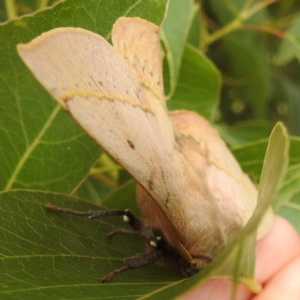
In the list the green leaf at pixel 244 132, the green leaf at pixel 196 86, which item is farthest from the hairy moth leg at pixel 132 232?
the green leaf at pixel 244 132

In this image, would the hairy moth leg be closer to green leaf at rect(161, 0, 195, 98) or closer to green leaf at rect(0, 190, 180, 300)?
green leaf at rect(0, 190, 180, 300)

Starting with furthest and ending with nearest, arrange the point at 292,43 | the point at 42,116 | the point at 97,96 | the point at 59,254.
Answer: the point at 292,43 < the point at 42,116 < the point at 59,254 < the point at 97,96

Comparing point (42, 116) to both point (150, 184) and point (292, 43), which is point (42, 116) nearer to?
point (150, 184)

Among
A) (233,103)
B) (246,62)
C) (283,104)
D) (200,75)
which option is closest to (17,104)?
(200,75)

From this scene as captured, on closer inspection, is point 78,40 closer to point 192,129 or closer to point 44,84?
point 44,84

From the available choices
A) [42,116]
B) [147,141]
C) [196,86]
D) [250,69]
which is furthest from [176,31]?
[250,69]

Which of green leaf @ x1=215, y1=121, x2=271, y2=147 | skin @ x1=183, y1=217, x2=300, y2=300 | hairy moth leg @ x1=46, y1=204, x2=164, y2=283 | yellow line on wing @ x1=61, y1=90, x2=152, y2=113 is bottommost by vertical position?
green leaf @ x1=215, y1=121, x2=271, y2=147

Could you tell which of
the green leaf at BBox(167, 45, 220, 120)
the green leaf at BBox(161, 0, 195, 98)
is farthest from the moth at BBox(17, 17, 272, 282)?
the green leaf at BBox(167, 45, 220, 120)
